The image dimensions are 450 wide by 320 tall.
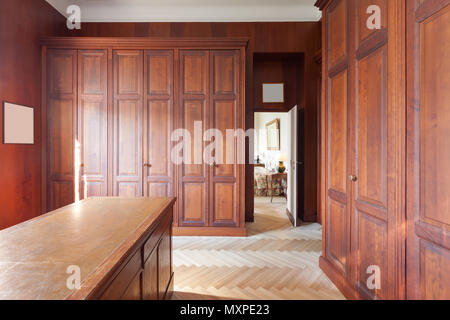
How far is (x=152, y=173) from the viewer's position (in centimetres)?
365

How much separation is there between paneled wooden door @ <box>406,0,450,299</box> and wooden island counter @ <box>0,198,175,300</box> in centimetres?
153

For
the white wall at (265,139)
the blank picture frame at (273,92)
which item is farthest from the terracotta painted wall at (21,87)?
the white wall at (265,139)

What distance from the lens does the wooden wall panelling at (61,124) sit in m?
3.60

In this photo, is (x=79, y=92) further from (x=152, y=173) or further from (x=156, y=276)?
(x=156, y=276)

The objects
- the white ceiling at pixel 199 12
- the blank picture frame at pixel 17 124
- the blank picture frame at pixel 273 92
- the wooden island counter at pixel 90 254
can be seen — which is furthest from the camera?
the blank picture frame at pixel 273 92

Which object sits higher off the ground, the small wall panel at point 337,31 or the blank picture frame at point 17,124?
the small wall panel at point 337,31

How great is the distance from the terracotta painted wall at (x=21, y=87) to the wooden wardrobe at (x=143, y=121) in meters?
0.14

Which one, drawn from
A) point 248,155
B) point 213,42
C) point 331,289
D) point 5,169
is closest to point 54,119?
point 5,169

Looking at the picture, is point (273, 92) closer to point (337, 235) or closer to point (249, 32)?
point (249, 32)

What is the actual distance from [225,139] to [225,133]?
9 centimetres

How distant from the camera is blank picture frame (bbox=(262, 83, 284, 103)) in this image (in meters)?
4.71

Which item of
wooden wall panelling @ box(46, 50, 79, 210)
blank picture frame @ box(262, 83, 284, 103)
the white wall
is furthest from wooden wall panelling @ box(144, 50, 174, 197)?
the white wall

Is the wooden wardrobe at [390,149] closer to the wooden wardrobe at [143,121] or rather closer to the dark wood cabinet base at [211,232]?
the dark wood cabinet base at [211,232]

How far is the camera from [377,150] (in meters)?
1.74
